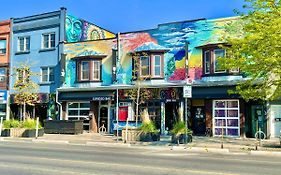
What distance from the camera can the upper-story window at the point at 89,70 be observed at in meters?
30.9

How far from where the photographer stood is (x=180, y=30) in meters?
28.1

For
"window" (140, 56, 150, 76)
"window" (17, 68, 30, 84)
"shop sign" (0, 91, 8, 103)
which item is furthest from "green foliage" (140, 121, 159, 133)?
"shop sign" (0, 91, 8, 103)

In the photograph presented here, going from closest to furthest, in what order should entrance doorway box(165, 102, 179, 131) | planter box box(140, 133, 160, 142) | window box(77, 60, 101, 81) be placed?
planter box box(140, 133, 160, 142), entrance doorway box(165, 102, 179, 131), window box(77, 60, 101, 81)

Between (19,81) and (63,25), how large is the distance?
6.06 meters

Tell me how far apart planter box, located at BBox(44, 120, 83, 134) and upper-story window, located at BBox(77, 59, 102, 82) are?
4.12 metres

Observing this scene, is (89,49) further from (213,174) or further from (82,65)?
(213,174)

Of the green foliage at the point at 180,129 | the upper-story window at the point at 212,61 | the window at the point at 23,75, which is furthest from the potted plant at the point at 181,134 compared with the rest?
the window at the point at 23,75

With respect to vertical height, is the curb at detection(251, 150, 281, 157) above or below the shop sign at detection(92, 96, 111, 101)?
below

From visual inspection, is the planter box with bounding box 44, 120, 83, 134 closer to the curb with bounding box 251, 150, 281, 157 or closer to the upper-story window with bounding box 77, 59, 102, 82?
the upper-story window with bounding box 77, 59, 102, 82

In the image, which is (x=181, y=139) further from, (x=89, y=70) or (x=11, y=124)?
(x=89, y=70)

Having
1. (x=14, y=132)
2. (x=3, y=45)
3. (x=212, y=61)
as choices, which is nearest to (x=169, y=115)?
(x=212, y=61)

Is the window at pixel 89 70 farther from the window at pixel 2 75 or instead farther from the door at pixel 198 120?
the window at pixel 2 75

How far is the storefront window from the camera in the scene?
25.8 metres

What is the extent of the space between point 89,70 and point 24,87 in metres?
5.32
